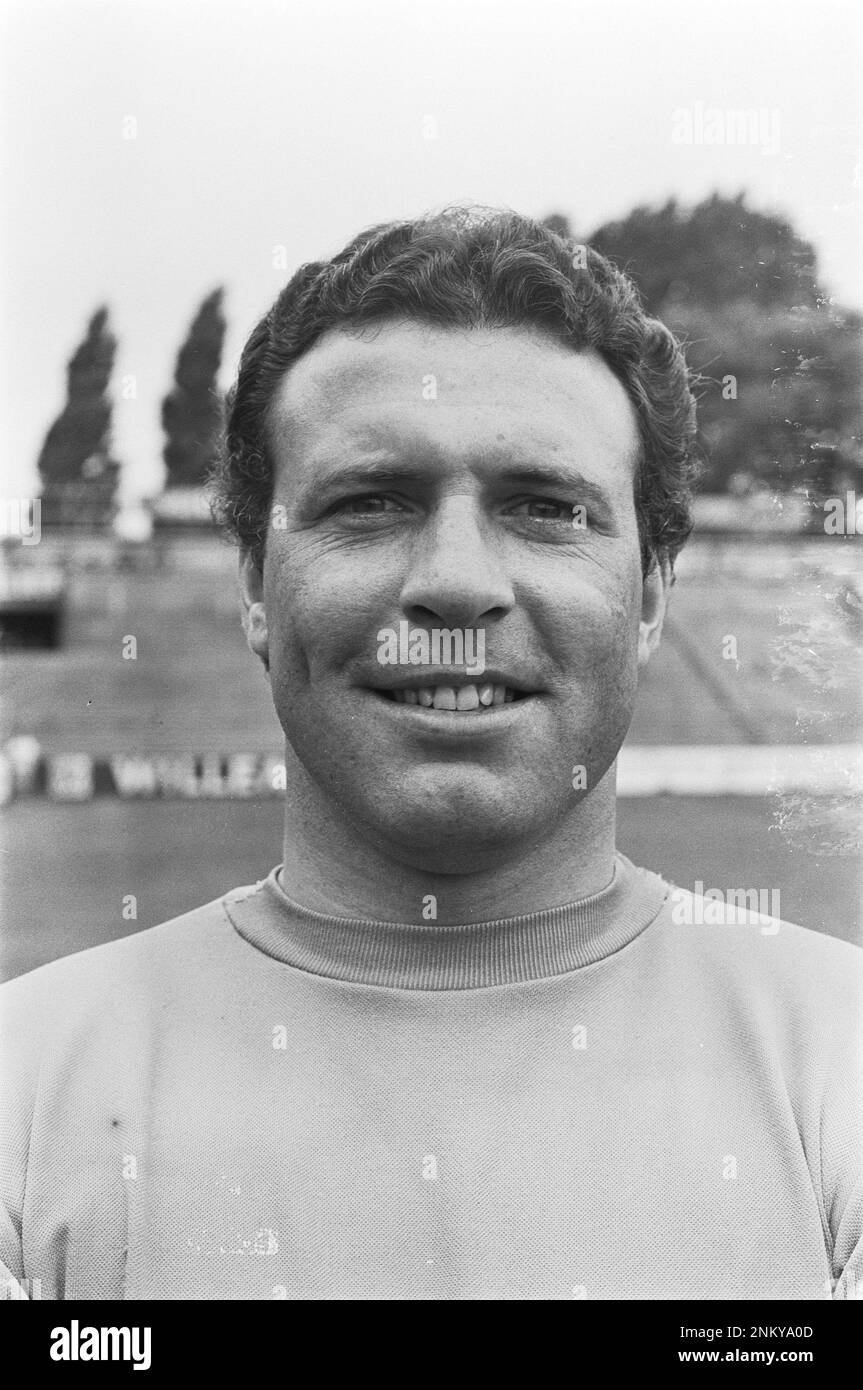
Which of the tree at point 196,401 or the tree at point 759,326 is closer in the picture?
the tree at point 759,326

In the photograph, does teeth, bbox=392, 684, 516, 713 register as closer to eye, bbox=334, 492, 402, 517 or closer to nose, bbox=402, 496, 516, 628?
nose, bbox=402, 496, 516, 628

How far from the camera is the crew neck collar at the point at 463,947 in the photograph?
2.98 metres

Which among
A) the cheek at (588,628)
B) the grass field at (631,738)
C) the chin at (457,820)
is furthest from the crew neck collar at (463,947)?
the cheek at (588,628)

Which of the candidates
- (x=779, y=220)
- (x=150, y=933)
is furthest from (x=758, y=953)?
(x=779, y=220)

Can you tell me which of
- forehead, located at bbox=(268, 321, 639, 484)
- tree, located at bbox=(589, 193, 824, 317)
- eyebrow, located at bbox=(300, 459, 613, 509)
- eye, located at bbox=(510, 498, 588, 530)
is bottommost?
eye, located at bbox=(510, 498, 588, 530)

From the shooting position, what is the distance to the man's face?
2811 mm

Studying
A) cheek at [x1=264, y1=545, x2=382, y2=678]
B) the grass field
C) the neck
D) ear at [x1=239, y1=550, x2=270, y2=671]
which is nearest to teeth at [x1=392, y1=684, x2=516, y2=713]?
cheek at [x1=264, y1=545, x2=382, y2=678]

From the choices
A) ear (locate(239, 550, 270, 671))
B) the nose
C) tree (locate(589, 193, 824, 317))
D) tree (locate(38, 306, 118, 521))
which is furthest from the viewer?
tree (locate(38, 306, 118, 521))

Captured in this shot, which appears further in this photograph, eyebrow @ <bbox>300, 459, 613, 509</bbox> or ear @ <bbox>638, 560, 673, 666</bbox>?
ear @ <bbox>638, 560, 673, 666</bbox>

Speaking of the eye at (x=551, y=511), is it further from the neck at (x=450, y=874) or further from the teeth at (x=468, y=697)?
the neck at (x=450, y=874)

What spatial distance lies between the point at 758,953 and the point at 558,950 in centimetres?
45

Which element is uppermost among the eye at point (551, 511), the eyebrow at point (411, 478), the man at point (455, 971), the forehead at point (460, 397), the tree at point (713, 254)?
the tree at point (713, 254)

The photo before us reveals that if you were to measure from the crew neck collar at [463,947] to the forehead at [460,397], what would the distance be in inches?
36.3
